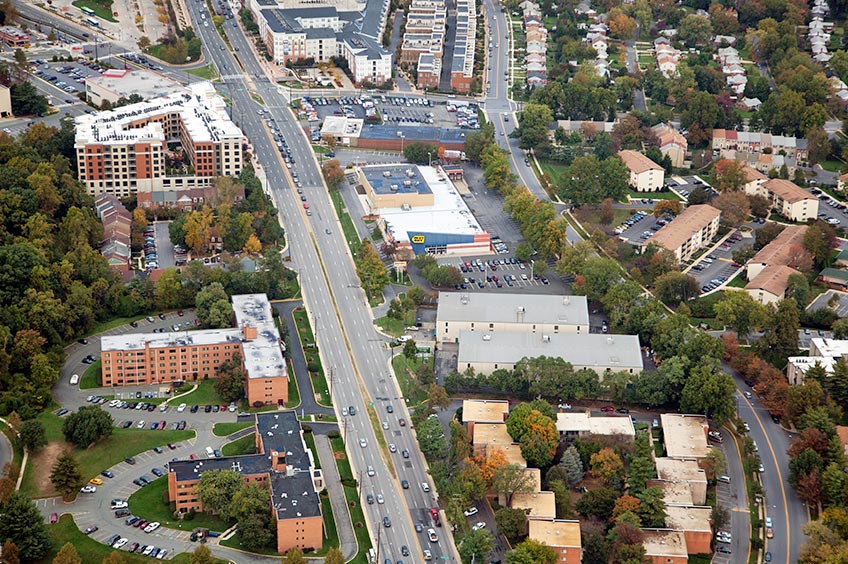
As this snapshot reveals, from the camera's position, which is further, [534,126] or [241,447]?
[534,126]

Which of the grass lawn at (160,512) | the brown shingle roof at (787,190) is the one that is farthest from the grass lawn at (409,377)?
the brown shingle roof at (787,190)

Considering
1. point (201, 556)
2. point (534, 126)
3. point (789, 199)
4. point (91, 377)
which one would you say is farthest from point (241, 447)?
point (534, 126)

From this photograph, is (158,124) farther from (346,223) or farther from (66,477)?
(66,477)

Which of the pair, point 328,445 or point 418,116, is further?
point 418,116

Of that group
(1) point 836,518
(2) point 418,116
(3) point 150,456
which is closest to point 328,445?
(3) point 150,456

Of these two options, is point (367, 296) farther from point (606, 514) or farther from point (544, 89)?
point (544, 89)

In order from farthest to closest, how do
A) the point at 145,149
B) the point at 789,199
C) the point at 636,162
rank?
1. the point at 636,162
2. the point at 789,199
3. the point at 145,149

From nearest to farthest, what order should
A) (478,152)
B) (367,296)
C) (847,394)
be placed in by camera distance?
(847,394)
(367,296)
(478,152)

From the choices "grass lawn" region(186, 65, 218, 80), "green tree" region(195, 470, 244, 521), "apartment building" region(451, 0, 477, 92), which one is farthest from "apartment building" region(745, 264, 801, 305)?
"grass lawn" region(186, 65, 218, 80)
